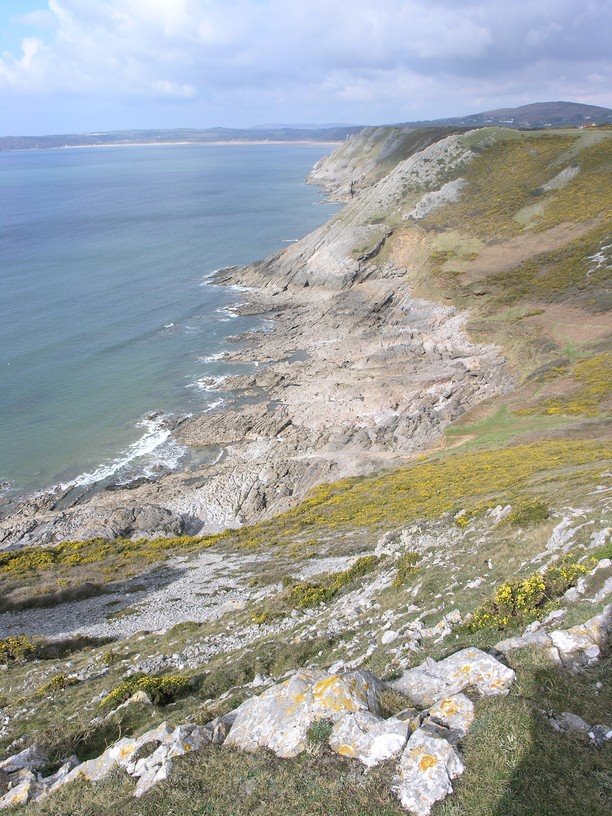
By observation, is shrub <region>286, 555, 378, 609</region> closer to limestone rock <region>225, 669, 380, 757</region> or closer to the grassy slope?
the grassy slope

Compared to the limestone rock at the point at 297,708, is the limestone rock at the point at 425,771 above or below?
above

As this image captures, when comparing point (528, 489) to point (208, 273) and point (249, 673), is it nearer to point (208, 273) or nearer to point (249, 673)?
point (249, 673)

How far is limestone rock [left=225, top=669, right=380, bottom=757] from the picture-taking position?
9844 millimetres

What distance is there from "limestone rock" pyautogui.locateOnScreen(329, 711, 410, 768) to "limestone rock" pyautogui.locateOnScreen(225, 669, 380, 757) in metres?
0.30

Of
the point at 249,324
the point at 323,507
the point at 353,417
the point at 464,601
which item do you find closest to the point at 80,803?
the point at 464,601

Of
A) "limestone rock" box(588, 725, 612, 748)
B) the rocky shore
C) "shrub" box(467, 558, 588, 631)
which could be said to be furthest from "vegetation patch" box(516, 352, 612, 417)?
"limestone rock" box(588, 725, 612, 748)

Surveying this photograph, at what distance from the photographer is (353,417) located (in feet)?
179

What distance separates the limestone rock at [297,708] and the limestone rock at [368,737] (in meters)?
0.30

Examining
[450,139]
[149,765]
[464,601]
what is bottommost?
[464,601]

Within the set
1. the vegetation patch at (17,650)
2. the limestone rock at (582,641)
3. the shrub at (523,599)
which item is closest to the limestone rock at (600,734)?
the limestone rock at (582,641)

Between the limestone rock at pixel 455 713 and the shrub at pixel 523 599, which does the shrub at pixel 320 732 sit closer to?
the limestone rock at pixel 455 713

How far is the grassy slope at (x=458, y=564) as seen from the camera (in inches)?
337

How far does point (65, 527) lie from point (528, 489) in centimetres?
3376

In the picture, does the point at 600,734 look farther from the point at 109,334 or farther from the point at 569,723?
the point at 109,334
